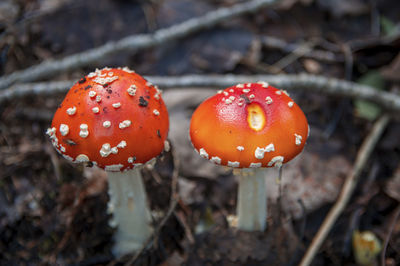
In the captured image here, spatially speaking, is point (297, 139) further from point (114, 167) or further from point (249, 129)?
point (114, 167)

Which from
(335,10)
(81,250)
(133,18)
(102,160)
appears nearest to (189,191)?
(81,250)

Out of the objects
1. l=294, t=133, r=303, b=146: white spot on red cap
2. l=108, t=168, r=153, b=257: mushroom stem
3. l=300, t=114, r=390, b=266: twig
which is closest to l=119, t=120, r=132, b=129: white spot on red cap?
l=108, t=168, r=153, b=257: mushroom stem

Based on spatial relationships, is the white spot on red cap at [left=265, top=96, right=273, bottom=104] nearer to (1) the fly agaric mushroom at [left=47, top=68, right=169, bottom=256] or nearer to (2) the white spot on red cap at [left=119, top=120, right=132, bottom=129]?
(1) the fly agaric mushroom at [left=47, top=68, right=169, bottom=256]

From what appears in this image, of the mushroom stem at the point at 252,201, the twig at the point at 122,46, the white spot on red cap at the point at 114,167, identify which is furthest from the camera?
the twig at the point at 122,46

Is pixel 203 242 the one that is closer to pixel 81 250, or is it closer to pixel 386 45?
pixel 81 250

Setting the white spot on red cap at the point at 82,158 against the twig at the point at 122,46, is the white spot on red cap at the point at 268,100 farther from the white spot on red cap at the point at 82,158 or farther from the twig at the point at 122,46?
Result: the twig at the point at 122,46

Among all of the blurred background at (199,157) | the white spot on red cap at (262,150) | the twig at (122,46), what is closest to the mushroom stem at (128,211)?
the blurred background at (199,157)

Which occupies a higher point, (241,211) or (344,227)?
(241,211)
